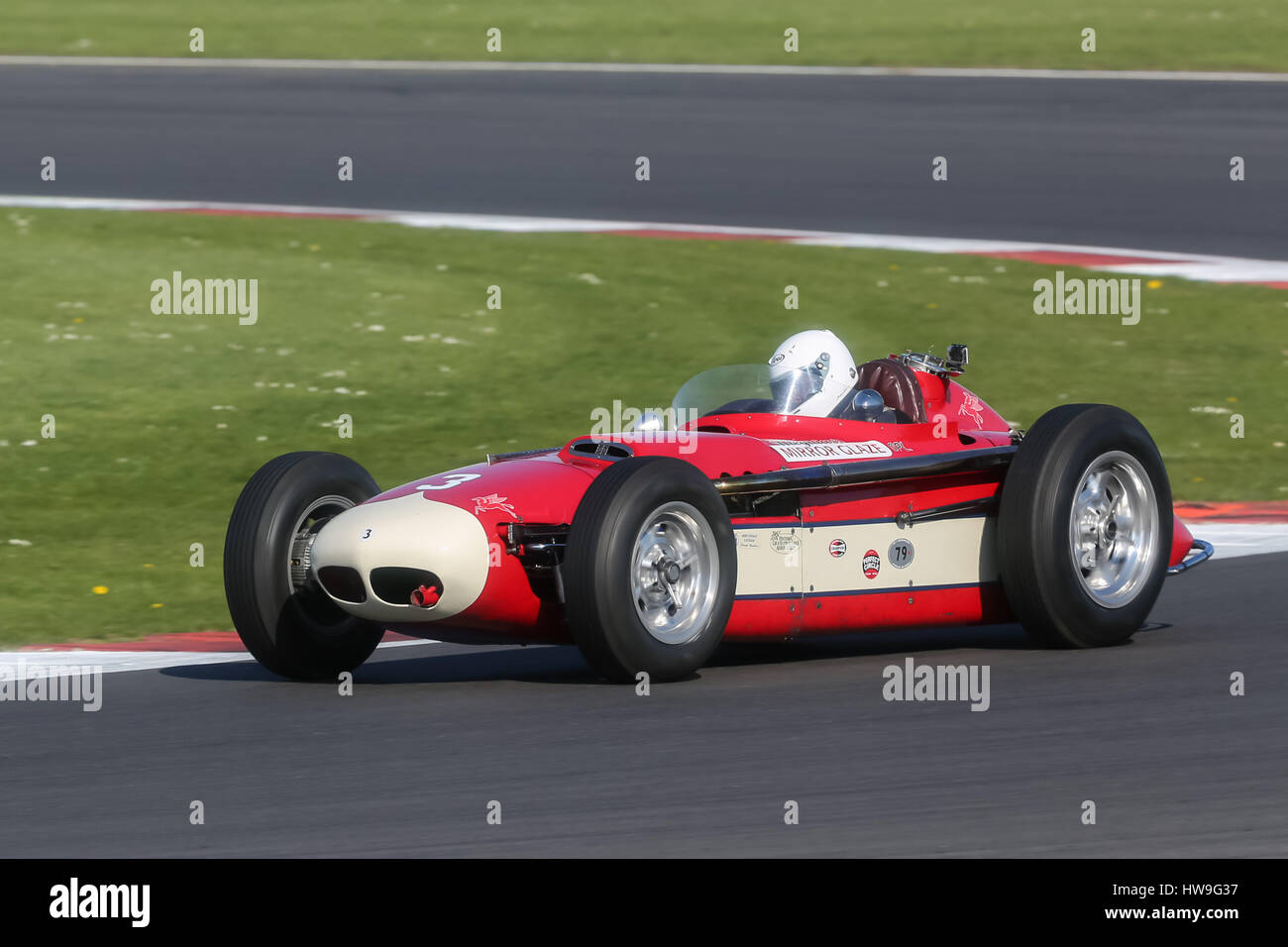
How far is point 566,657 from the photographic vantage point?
9727mm

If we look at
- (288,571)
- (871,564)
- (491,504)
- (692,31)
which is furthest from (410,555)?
(692,31)

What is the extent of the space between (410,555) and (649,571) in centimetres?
88

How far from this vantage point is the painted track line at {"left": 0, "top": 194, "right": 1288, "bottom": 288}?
2020cm

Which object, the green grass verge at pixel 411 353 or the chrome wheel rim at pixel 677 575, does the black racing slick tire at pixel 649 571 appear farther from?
the green grass verge at pixel 411 353

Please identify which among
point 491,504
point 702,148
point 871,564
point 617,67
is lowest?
point 871,564

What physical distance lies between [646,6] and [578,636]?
116 ft

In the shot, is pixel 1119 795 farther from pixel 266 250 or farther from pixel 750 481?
pixel 266 250

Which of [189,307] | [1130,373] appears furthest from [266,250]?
[1130,373]

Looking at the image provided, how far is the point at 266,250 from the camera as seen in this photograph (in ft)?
68.7

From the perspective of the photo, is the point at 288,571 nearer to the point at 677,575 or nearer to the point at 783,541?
the point at 677,575

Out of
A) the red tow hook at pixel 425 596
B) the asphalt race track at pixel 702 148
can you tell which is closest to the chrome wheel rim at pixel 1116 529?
the red tow hook at pixel 425 596

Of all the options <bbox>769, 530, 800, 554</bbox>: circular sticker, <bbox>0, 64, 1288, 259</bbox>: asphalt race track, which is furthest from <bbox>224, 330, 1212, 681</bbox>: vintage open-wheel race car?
<bbox>0, 64, 1288, 259</bbox>: asphalt race track
